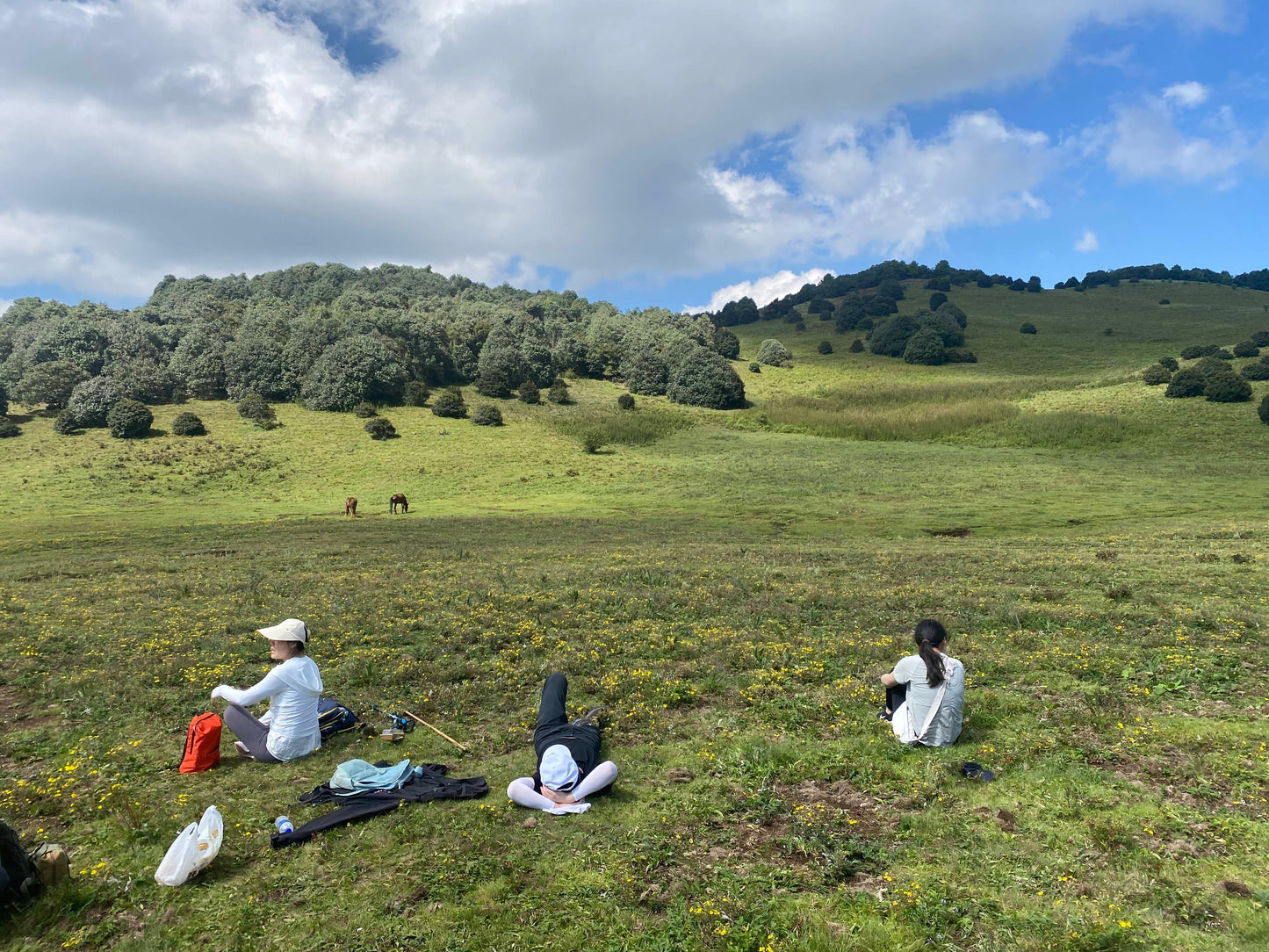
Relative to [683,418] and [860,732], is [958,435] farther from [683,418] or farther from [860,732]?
[860,732]

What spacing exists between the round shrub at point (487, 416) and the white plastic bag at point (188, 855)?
73.5 metres

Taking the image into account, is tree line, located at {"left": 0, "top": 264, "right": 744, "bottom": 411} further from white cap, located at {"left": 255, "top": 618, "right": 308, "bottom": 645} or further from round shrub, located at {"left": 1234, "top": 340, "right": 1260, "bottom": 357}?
white cap, located at {"left": 255, "top": 618, "right": 308, "bottom": 645}

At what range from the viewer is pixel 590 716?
10.3m

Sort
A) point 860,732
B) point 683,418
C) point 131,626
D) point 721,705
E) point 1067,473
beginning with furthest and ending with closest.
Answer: point 683,418, point 1067,473, point 131,626, point 721,705, point 860,732

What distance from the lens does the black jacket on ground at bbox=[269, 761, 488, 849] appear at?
766 cm

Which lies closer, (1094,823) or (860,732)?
(1094,823)

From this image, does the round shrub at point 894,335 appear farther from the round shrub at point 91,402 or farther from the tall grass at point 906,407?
the round shrub at point 91,402

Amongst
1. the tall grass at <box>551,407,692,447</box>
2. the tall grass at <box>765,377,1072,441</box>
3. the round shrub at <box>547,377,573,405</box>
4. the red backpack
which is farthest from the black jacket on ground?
the round shrub at <box>547,377,573,405</box>

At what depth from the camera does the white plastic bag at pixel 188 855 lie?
6590 mm

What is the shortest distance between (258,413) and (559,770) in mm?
80316

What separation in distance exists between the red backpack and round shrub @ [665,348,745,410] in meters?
88.7

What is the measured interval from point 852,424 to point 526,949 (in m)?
80.0

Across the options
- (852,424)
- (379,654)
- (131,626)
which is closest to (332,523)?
(131,626)

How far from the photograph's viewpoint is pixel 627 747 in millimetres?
9961
